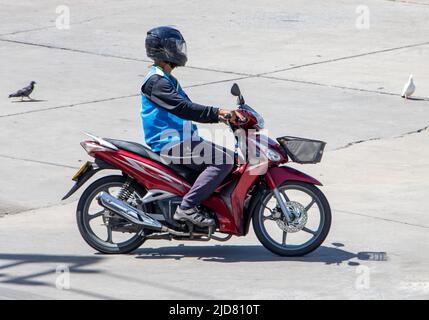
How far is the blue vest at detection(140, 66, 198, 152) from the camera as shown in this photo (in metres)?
8.62

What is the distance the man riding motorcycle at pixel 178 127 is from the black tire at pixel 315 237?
1.20ft

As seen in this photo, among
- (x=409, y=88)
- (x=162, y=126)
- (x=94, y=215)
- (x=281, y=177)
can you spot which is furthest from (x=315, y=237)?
(x=409, y=88)

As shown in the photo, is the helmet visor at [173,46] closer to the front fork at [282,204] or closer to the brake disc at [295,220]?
the front fork at [282,204]

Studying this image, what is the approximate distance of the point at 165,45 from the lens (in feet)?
28.3

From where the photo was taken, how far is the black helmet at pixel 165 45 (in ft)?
28.3

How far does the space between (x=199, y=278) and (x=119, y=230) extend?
35.4 inches

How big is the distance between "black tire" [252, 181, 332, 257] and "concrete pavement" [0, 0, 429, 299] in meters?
0.10

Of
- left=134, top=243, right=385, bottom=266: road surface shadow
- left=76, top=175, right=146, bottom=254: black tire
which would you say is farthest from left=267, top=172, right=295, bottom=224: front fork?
left=76, top=175, right=146, bottom=254: black tire

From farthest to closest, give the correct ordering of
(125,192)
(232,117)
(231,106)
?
(231,106) < (125,192) < (232,117)

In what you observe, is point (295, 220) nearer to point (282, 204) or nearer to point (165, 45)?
point (282, 204)

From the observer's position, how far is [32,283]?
8023 mm

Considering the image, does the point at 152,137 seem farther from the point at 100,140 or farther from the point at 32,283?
the point at 32,283

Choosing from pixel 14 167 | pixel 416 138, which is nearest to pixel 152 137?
pixel 14 167

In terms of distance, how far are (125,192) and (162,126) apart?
2.02ft
